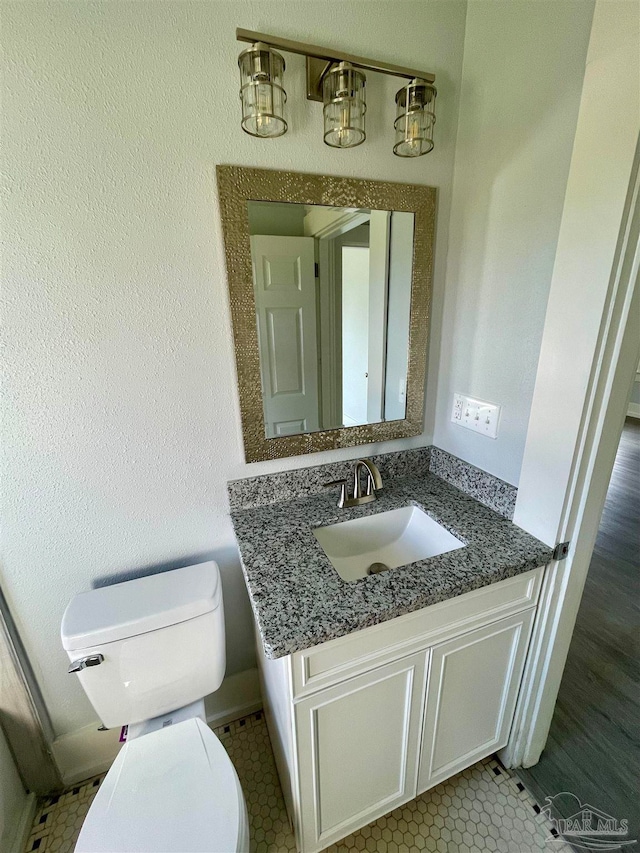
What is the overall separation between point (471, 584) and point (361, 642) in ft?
0.98

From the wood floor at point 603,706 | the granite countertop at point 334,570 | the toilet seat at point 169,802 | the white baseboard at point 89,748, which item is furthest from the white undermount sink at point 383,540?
the wood floor at point 603,706

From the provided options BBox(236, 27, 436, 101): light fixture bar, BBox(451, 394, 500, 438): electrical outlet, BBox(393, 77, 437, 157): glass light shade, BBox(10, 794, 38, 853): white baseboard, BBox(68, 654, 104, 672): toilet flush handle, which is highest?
BBox(236, 27, 436, 101): light fixture bar

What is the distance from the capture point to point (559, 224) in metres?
0.89

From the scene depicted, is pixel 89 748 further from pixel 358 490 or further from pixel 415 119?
pixel 415 119

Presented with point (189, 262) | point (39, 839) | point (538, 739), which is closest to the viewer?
point (189, 262)

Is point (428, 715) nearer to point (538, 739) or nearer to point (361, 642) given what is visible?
point (361, 642)

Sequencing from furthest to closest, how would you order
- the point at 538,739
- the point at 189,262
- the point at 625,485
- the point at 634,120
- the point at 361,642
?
the point at 625,485 < the point at 538,739 < the point at 189,262 < the point at 361,642 < the point at 634,120

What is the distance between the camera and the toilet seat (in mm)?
776

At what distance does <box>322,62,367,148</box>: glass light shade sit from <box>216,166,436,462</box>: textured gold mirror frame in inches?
4.3

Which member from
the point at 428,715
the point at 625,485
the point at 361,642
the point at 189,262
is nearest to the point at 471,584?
the point at 361,642

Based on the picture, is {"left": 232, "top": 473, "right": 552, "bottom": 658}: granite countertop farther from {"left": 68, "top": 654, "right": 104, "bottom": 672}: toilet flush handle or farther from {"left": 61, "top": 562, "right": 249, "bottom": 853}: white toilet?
{"left": 68, "top": 654, "right": 104, "bottom": 672}: toilet flush handle

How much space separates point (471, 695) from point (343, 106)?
5.45ft

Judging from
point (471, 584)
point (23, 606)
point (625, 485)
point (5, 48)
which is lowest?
point (625, 485)

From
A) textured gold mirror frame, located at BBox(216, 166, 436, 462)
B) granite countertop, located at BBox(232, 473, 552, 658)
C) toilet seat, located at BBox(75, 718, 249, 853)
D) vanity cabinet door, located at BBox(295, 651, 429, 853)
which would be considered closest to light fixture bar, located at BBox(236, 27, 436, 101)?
textured gold mirror frame, located at BBox(216, 166, 436, 462)
